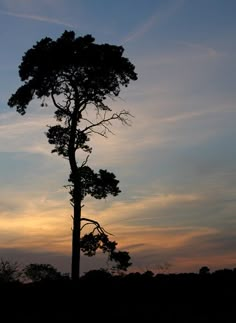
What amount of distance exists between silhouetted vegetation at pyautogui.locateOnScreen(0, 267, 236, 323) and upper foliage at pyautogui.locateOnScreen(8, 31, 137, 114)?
11867 millimetres

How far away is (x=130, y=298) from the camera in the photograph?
61.1 ft

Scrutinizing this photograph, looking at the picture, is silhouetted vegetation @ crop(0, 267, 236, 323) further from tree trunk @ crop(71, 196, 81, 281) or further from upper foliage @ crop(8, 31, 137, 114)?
upper foliage @ crop(8, 31, 137, 114)

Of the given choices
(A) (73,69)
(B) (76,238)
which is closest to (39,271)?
(B) (76,238)

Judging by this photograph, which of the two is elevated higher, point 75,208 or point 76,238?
point 75,208

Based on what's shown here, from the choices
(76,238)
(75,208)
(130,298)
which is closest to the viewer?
(130,298)

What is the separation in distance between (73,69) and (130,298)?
607 inches

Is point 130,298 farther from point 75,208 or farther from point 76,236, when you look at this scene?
point 75,208

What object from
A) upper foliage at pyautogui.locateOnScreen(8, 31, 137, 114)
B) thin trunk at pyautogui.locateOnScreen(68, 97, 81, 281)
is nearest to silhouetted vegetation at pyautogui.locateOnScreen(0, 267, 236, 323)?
thin trunk at pyautogui.locateOnScreen(68, 97, 81, 281)

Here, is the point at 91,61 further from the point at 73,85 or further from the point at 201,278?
the point at 201,278

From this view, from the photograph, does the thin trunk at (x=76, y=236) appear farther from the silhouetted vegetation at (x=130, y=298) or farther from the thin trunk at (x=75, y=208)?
the silhouetted vegetation at (x=130, y=298)

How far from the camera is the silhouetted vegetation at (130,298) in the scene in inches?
632

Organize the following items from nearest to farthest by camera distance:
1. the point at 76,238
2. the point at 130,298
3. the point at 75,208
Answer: the point at 130,298, the point at 76,238, the point at 75,208

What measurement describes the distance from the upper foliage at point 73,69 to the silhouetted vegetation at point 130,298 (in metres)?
11.9

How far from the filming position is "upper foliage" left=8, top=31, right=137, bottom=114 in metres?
28.9
